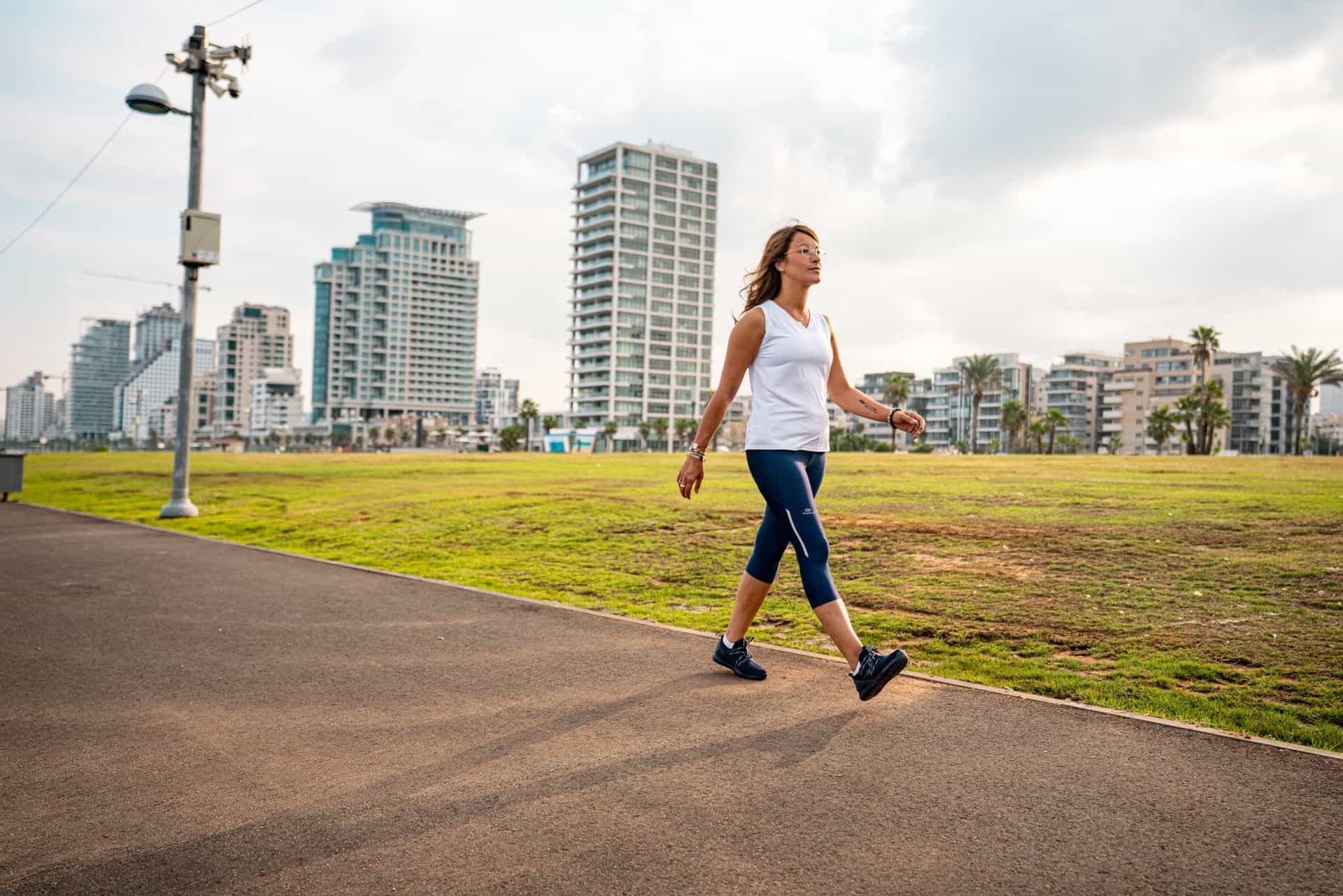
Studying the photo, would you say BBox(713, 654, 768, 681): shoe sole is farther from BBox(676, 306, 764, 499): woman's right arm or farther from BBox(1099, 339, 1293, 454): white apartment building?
BBox(1099, 339, 1293, 454): white apartment building

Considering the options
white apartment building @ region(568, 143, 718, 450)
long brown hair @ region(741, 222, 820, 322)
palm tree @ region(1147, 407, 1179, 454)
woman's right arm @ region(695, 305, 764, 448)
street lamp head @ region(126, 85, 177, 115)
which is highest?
white apartment building @ region(568, 143, 718, 450)

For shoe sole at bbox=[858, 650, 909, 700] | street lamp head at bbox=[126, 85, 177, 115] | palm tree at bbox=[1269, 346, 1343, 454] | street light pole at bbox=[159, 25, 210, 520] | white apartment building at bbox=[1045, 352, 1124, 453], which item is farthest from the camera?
white apartment building at bbox=[1045, 352, 1124, 453]

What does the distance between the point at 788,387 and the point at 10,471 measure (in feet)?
77.9

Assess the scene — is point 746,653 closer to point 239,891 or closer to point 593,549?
point 239,891

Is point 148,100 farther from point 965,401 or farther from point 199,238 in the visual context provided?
point 965,401

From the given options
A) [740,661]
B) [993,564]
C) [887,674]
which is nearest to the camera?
[887,674]

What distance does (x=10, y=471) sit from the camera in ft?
71.6

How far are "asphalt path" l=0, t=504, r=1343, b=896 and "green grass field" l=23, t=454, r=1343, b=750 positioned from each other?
856 millimetres

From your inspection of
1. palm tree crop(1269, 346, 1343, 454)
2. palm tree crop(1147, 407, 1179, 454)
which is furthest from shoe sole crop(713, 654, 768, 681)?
palm tree crop(1147, 407, 1179, 454)

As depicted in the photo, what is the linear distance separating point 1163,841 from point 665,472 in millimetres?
26460

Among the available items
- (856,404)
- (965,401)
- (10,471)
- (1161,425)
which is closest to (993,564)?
(856,404)

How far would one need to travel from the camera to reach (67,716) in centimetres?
432

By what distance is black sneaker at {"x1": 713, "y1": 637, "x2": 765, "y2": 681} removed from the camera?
497cm

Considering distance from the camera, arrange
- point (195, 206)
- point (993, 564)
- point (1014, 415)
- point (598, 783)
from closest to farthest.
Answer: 1. point (598, 783)
2. point (993, 564)
3. point (195, 206)
4. point (1014, 415)
